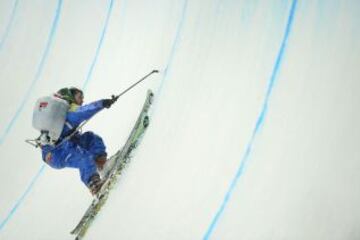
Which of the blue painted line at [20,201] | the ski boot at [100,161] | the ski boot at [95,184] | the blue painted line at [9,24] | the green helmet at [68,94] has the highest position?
the blue painted line at [9,24]

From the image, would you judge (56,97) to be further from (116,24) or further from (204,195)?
(116,24)

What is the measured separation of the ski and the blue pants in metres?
0.13

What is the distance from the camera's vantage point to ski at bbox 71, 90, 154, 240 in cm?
319

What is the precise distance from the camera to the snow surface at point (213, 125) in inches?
80.1

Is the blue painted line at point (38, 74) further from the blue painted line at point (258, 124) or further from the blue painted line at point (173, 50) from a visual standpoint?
the blue painted line at point (258, 124)

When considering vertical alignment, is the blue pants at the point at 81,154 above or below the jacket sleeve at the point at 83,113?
below

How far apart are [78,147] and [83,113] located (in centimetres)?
32

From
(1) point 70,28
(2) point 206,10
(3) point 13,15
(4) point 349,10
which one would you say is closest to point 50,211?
(2) point 206,10

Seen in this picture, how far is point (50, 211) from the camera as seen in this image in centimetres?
388

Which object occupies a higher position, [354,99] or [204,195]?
[354,99]

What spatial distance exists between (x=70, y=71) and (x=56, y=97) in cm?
215

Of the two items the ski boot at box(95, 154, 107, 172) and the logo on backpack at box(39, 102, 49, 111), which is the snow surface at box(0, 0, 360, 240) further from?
the logo on backpack at box(39, 102, 49, 111)

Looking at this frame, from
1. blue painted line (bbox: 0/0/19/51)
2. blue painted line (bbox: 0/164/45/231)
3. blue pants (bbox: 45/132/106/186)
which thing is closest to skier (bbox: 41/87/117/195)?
blue pants (bbox: 45/132/106/186)

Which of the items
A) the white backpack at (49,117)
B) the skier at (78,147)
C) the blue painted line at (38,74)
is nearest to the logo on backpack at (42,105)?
the white backpack at (49,117)
